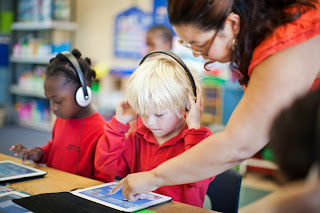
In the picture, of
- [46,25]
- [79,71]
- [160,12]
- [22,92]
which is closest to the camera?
[79,71]

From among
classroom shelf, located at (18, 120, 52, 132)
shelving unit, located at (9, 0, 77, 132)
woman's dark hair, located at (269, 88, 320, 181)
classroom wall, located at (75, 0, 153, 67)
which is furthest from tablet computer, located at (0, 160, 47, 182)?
classroom shelf, located at (18, 120, 52, 132)

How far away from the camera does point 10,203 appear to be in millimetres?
1021

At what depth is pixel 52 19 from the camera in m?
5.07

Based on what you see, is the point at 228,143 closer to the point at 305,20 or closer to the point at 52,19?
the point at 305,20

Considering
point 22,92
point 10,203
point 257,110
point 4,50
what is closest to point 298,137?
point 257,110

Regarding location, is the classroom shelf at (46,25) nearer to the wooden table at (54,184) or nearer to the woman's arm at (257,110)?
the wooden table at (54,184)

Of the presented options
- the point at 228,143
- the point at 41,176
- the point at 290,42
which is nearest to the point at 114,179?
→ the point at 41,176

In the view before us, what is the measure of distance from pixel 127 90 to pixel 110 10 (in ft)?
13.2

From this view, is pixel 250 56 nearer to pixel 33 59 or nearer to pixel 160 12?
pixel 160 12

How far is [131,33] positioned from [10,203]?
4003mm

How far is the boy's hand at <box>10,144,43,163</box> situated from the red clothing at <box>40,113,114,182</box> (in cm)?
4

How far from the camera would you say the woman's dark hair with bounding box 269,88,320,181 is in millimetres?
385

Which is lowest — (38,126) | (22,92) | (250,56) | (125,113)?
(38,126)

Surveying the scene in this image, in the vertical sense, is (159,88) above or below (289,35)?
below
